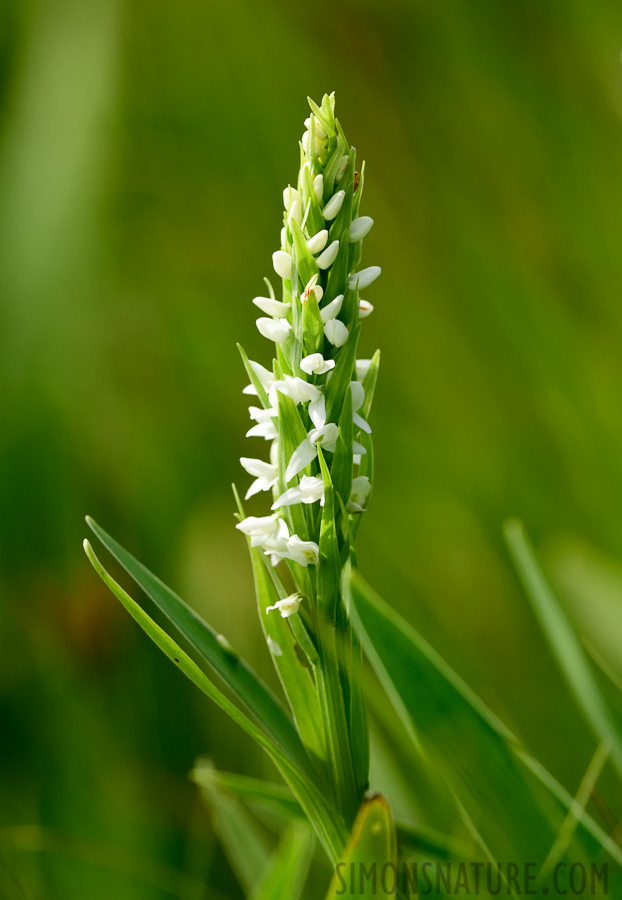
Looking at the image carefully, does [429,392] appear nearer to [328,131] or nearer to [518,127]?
[518,127]

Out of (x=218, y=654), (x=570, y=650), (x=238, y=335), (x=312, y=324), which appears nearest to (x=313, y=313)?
(x=312, y=324)

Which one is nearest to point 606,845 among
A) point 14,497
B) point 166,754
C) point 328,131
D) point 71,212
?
point 328,131

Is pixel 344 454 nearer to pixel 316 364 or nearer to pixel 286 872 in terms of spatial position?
pixel 316 364

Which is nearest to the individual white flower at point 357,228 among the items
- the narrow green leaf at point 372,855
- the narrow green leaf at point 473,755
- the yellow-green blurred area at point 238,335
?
the narrow green leaf at point 473,755

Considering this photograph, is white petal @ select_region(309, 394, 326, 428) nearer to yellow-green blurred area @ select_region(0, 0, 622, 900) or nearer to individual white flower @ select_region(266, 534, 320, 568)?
individual white flower @ select_region(266, 534, 320, 568)

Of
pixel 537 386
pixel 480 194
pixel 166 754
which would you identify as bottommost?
pixel 166 754

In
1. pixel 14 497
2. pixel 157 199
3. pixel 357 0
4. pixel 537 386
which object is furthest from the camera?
pixel 157 199

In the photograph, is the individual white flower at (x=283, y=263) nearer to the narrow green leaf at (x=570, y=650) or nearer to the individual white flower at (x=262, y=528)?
the individual white flower at (x=262, y=528)
